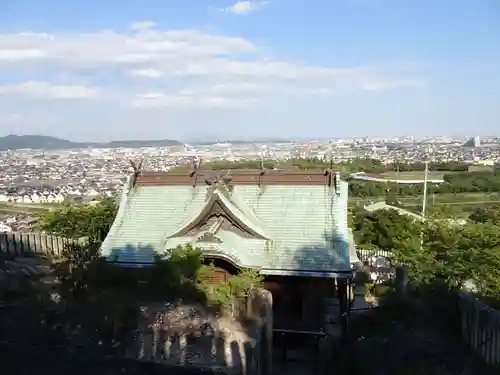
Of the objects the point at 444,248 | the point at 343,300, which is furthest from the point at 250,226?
the point at 444,248

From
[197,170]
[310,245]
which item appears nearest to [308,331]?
[310,245]

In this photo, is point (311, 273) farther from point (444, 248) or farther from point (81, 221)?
point (81, 221)

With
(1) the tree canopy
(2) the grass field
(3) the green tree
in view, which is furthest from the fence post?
(2) the grass field

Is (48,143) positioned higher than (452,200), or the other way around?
(48,143)

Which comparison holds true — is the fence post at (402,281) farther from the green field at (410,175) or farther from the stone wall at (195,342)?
the green field at (410,175)

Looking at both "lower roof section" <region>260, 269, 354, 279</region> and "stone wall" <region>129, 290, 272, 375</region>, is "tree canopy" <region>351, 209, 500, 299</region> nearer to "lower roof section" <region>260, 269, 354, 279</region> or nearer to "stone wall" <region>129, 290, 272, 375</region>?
"lower roof section" <region>260, 269, 354, 279</region>

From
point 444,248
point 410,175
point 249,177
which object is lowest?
point 410,175
